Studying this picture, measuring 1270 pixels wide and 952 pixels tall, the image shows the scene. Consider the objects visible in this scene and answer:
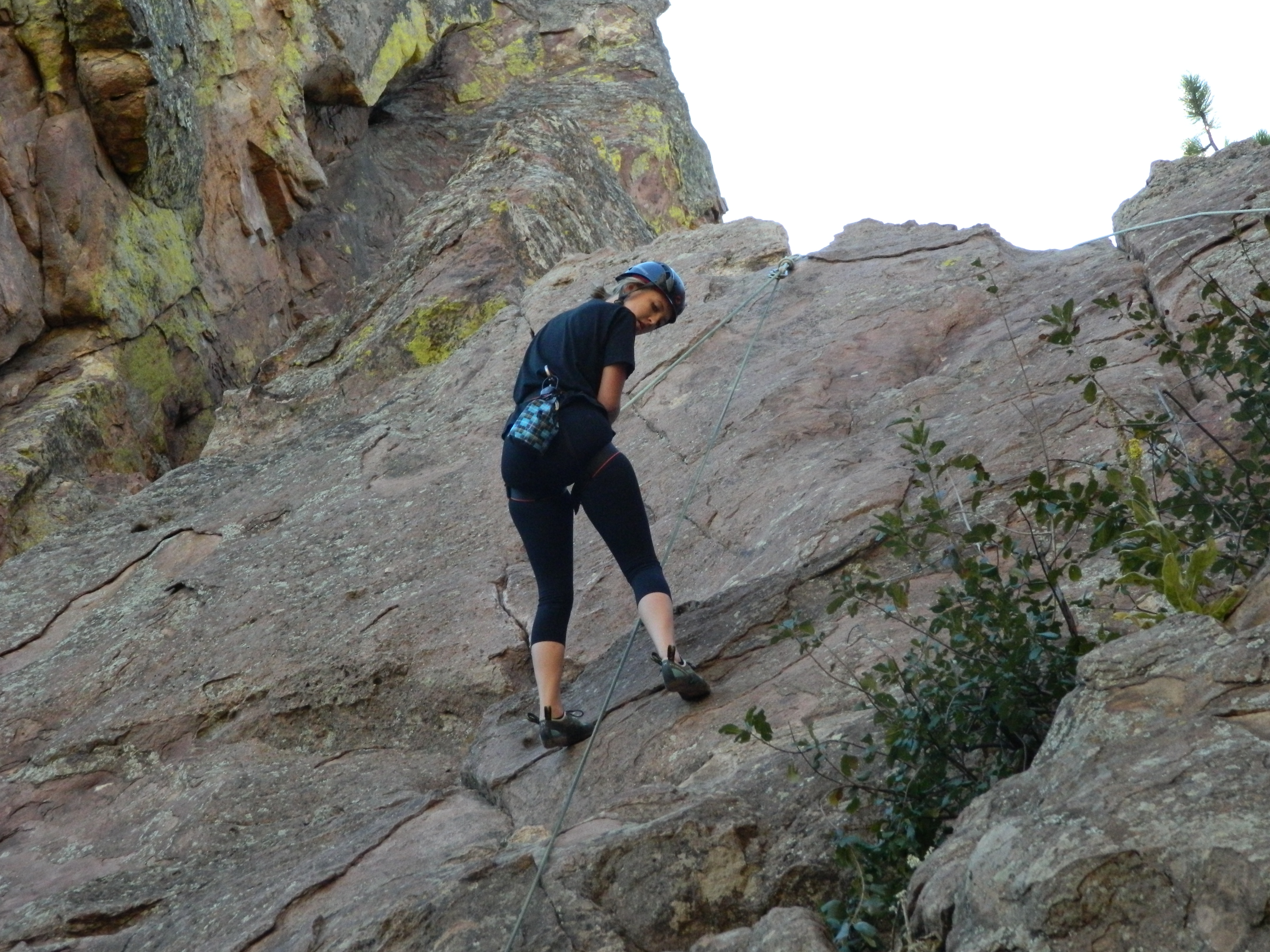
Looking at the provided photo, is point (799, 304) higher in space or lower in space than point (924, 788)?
higher

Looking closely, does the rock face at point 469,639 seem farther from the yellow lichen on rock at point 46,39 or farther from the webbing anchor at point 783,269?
the yellow lichen on rock at point 46,39

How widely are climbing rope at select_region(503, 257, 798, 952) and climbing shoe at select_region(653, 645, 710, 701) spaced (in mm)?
170

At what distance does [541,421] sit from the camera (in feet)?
17.7

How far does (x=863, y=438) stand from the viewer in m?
7.25

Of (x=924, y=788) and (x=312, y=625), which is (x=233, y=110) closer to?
(x=312, y=625)

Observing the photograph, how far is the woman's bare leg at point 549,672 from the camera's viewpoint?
214 inches

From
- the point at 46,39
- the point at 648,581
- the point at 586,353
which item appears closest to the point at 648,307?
the point at 586,353

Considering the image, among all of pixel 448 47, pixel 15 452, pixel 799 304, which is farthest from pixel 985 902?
pixel 448 47

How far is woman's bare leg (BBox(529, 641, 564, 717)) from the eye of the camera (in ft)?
17.9

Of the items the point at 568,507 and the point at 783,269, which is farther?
the point at 783,269

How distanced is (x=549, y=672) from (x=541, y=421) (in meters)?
1.03

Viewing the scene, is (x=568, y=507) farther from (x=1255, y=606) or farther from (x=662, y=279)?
(x=1255, y=606)

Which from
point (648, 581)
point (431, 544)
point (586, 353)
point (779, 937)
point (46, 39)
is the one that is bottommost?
point (779, 937)

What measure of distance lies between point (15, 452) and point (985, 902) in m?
10.3
